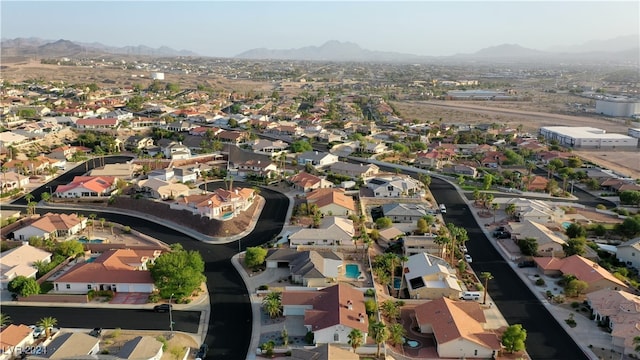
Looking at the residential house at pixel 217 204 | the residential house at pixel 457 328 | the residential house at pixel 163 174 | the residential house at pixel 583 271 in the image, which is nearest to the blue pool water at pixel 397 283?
the residential house at pixel 457 328

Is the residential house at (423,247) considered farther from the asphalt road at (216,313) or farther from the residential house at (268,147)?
the residential house at (268,147)

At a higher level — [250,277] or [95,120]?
[95,120]

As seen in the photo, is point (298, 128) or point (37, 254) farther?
point (298, 128)

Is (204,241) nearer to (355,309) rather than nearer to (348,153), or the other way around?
(355,309)

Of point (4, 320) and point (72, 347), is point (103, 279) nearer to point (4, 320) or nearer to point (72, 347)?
point (4, 320)

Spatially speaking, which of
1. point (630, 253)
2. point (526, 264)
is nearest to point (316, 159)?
point (526, 264)

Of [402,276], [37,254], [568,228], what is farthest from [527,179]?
[37,254]
